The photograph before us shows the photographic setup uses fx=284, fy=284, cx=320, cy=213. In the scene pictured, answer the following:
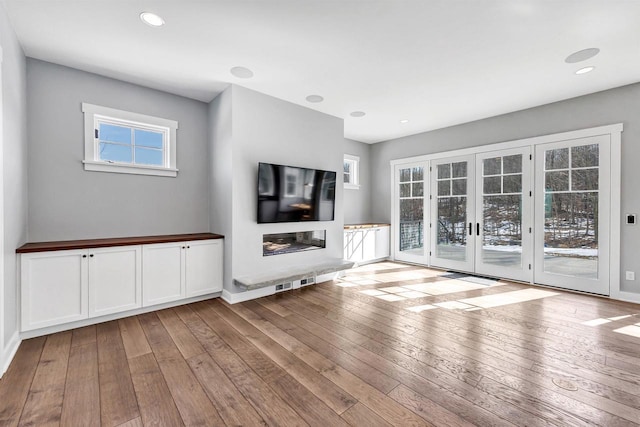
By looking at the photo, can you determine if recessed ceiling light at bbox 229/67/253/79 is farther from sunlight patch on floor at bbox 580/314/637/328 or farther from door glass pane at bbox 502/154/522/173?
sunlight patch on floor at bbox 580/314/637/328

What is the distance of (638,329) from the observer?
2.86 metres

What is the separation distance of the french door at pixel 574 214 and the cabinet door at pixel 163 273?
5207mm

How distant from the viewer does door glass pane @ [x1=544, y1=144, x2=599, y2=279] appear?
3975mm

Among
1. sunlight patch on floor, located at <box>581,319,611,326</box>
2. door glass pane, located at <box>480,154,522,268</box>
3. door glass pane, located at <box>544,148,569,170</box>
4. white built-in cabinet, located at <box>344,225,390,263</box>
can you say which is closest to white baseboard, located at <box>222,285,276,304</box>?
white built-in cabinet, located at <box>344,225,390,263</box>

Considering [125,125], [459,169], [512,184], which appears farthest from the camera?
[459,169]

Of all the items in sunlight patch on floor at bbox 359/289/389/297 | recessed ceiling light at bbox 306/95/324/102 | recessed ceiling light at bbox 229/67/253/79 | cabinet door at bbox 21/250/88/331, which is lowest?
sunlight patch on floor at bbox 359/289/389/297

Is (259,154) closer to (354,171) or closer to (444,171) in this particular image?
(354,171)

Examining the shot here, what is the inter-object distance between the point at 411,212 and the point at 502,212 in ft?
5.67

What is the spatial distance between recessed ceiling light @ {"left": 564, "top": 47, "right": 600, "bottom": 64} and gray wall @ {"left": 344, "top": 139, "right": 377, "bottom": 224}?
12.9 ft

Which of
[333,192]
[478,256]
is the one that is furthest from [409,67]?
[478,256]

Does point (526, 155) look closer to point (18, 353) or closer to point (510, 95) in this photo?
point (510, 95)

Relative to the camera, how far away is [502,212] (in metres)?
4.77

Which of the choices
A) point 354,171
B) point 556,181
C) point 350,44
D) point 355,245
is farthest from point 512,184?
point 350,44

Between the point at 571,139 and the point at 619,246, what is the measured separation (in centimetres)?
158
